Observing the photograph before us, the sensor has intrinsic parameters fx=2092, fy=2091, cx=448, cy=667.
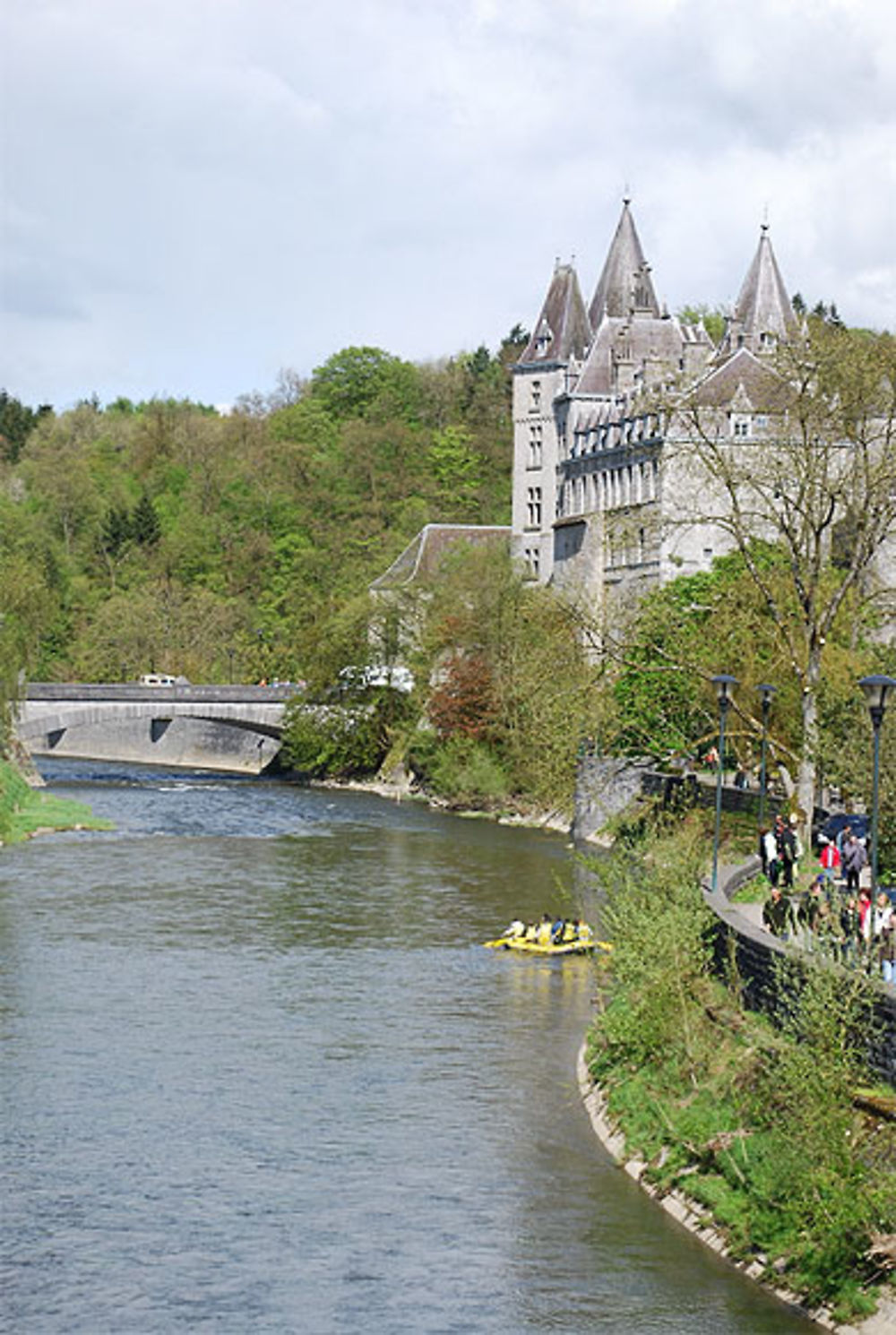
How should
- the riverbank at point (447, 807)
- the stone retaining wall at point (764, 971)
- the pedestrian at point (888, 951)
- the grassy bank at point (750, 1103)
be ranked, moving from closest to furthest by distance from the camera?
the grassy bank at point (750, 1103)
the stone retaining wall at point (764, 971)
the pedestrian at point (888, 951)
the riverbank at point (447, 807)

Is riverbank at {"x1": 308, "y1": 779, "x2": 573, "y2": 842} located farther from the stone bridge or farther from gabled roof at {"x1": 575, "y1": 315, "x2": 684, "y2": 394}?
gabled roof at {"x1": 575, "y1": 315, "x2": 684, "y2": 394}

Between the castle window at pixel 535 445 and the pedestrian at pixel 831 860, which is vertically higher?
the castle window at pixel 535 445

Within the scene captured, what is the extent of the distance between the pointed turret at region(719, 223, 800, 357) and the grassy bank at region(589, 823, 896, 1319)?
70.2 metres

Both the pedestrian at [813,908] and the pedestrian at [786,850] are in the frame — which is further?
the pedestrian at [786,850]

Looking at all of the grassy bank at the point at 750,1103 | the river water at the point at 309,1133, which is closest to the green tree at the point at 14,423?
the river water at the point at 309,1133

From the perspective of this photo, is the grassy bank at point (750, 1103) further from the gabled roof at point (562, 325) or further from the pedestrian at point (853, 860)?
the gabled roof at point (562, 325)

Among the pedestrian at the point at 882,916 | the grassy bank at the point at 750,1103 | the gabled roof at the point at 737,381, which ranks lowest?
the grassy bank at the point at 750,1103

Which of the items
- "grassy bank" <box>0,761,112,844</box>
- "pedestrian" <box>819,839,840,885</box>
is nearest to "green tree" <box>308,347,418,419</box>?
"grassy bank" <box>0,761,112,844</box>

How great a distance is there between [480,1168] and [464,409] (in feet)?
424

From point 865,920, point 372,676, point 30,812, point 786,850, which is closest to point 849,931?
point 865,920

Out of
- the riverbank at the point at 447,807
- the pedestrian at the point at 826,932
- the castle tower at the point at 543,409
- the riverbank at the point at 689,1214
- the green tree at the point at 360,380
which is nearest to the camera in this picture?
the riverbank at the point at 689,1214

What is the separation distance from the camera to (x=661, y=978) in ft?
104

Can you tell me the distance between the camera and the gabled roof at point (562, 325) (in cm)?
12000

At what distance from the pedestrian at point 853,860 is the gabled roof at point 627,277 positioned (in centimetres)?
8030
